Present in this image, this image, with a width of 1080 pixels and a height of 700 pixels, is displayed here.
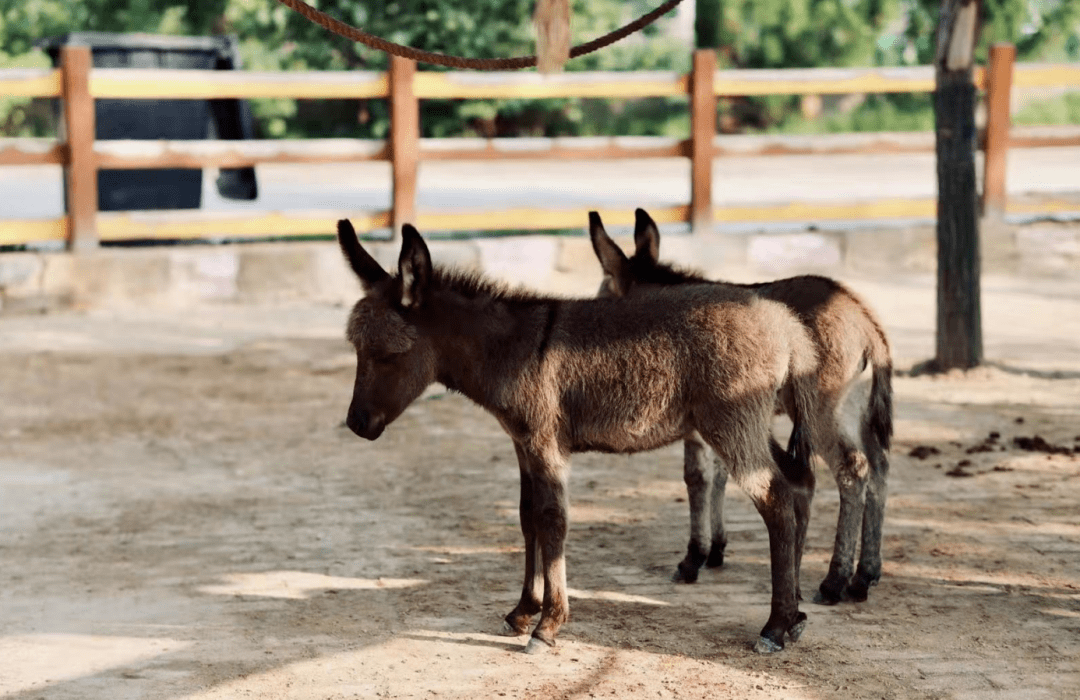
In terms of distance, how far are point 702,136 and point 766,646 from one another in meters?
9.32

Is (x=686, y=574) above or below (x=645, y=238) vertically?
below

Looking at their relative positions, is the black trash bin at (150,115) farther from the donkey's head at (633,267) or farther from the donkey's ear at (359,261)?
the donkey's ear at (359,261)

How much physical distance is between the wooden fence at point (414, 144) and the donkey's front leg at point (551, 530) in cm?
802

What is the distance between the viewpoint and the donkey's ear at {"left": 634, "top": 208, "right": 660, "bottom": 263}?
21.7ft

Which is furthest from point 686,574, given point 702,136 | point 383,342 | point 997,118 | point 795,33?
point 795,33

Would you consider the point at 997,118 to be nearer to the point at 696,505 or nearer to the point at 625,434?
the point at 696,505

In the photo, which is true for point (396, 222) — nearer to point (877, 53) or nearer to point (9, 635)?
point (9, 635)

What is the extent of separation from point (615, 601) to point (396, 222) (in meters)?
7.98

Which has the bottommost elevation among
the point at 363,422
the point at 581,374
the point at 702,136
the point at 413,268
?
the point at 363,422

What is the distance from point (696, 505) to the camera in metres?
6.23

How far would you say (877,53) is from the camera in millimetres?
30500

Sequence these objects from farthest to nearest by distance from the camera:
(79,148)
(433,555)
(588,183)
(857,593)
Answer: (588,183), (79,148), (433,555), (857,593)

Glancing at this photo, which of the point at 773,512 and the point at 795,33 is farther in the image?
→ the point at 795,33

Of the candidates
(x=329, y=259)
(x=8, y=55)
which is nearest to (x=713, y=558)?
(x=329, y=259)
